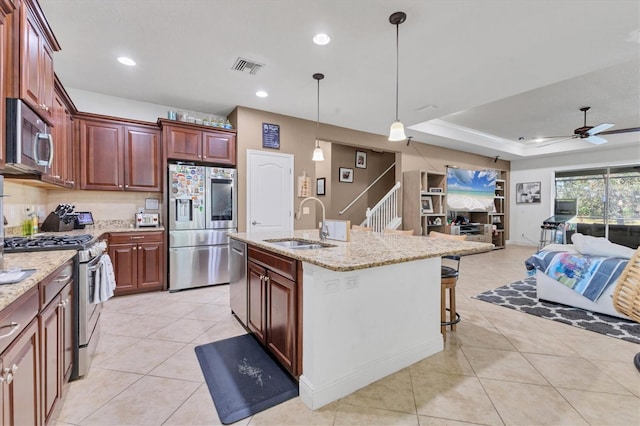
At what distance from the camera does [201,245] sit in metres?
4.07

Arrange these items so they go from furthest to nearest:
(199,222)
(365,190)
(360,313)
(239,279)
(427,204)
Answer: (365,190) → (427,204) → (199,222) → (239,279) → (360,313)

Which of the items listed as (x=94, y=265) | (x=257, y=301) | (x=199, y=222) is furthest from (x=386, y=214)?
(x=94, y=265)

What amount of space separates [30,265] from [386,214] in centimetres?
560

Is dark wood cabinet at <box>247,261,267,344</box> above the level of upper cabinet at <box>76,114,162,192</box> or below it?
below

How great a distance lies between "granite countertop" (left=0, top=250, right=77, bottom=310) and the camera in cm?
100

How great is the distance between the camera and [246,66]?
3170 millimetres

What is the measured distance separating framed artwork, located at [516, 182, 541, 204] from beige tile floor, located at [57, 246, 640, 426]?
7039mm

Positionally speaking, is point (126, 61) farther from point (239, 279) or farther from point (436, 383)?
point (436, 383)

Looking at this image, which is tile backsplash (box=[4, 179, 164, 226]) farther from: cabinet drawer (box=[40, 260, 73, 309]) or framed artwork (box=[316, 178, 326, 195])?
framed artwork (box=[316, 178, 326, 195])

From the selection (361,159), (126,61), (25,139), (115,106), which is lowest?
(25,139)

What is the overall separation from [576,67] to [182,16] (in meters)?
3.96

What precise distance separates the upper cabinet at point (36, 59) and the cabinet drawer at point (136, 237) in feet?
6.05

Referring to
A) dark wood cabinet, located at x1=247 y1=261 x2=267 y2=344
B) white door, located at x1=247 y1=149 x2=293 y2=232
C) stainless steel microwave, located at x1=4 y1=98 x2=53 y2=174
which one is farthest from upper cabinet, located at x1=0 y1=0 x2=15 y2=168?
white door, located at x1=247 y1=149 x2=293 y2=232

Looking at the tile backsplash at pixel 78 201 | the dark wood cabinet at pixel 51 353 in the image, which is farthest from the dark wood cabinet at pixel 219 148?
the dark wood cabinet at pixel 51 353
